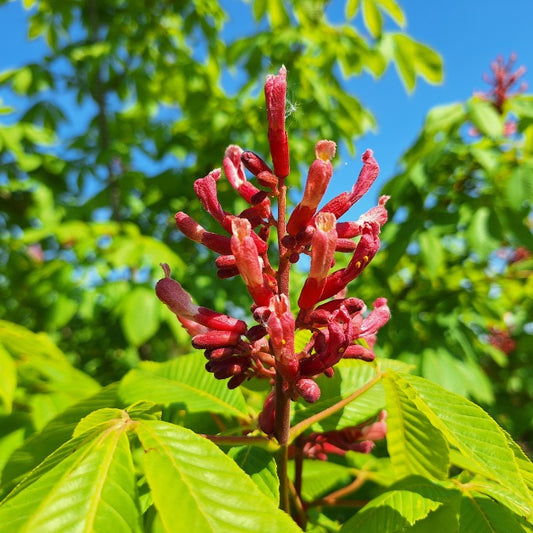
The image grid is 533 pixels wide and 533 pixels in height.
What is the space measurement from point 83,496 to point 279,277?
0.51 metres

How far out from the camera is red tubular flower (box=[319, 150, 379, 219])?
1.00 metres

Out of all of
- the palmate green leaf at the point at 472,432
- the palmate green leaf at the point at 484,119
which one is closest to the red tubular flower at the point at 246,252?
the palmate green leaf at the point at 472,432

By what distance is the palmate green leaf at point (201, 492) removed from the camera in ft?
1.98

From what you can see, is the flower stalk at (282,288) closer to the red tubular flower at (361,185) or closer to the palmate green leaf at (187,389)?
the red tubular flower at (361,185)

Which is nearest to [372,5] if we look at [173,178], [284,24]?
[284,24]

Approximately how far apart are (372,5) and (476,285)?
189cm

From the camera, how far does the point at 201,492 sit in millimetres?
637

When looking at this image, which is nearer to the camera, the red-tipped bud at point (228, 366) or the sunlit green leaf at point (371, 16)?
the red-tipped bud at point (228, 366)

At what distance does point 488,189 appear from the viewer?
2.54 m

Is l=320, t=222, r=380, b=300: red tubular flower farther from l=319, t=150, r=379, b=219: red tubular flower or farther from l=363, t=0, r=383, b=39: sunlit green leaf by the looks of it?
l=363, t=0, r=383, b=39: sunlit green leaf

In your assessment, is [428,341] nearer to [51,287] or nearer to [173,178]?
[173,178]

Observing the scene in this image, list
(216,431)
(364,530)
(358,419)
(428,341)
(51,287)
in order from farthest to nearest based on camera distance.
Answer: (51,287) < (428,341) < (216,431) < (358,419) < (364,530)

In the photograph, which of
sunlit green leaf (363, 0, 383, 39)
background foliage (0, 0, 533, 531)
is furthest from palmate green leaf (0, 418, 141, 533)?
sunlit green leaf (363, 0, 383, 39)

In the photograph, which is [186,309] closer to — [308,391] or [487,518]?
[308,391]
